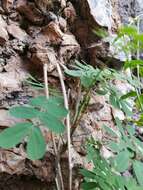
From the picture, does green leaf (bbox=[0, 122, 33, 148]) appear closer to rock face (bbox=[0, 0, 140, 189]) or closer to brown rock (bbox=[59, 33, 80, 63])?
rock face (bbox=[0, 0, 140, 189])

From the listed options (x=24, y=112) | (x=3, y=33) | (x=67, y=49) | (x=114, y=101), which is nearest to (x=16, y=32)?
(x=3, y=33)

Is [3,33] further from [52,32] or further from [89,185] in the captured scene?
[89,185]

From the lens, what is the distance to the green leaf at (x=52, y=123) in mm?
721

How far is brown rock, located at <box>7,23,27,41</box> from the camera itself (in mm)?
1324

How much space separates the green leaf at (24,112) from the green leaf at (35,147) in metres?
0.07

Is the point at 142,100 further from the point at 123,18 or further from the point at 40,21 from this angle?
the point at 123,18

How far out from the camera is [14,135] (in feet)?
2.23

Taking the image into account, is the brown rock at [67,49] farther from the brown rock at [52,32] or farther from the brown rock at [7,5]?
the brown rock at [7,5]

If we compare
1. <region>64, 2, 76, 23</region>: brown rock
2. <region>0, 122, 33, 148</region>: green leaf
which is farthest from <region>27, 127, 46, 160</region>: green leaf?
<region>64, 2, 76, 23</region>: brown rock

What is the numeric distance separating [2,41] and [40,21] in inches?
7.9

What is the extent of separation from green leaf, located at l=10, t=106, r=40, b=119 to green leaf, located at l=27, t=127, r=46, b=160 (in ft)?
0.22

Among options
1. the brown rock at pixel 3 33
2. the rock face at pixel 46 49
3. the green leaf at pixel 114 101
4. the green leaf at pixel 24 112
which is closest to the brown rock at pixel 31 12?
the rock face at pixel 46 49

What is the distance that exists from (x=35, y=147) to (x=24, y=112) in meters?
0.10

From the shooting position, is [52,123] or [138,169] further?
[138,169]
